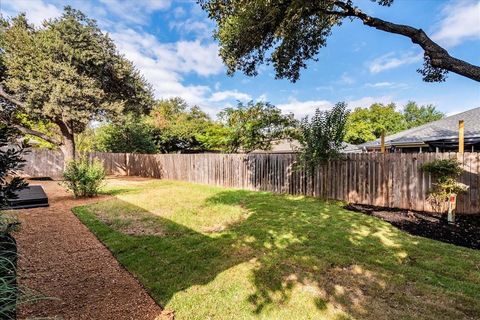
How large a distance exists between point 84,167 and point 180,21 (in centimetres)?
721

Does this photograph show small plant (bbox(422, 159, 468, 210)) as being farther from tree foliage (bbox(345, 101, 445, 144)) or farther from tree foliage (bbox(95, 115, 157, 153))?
tree foliage (bbox(345, 101, 445, 144))

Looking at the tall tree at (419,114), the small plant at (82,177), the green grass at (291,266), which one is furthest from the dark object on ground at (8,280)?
the tall tree at (419,114)

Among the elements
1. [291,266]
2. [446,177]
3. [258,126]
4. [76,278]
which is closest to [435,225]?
[446,177]

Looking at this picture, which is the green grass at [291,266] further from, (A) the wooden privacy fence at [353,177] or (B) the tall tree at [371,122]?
(B) the tall tree at [371,122]

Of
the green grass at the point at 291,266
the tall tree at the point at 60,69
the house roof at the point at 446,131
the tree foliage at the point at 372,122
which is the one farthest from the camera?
the tree foliage at the point at 372,122

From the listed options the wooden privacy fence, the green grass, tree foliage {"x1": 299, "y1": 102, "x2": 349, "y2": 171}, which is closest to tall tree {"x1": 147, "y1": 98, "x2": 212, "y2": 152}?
the wooden privacy fence

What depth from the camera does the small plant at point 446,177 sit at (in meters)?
6.52

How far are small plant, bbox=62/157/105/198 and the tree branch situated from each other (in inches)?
365

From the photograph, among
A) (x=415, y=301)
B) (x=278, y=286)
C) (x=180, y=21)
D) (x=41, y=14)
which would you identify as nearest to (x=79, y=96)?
(x=41, y=14)

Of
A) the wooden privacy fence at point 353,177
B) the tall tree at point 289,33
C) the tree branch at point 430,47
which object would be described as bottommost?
the wooden privacy fence at point 353,177

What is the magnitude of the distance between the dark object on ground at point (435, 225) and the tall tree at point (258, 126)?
33.0 feet

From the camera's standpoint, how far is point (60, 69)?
12.9 m

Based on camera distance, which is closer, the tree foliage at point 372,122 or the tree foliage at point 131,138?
the tree foliage at point 131,138

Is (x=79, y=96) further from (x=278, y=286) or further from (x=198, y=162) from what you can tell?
(x=278, y=286)
